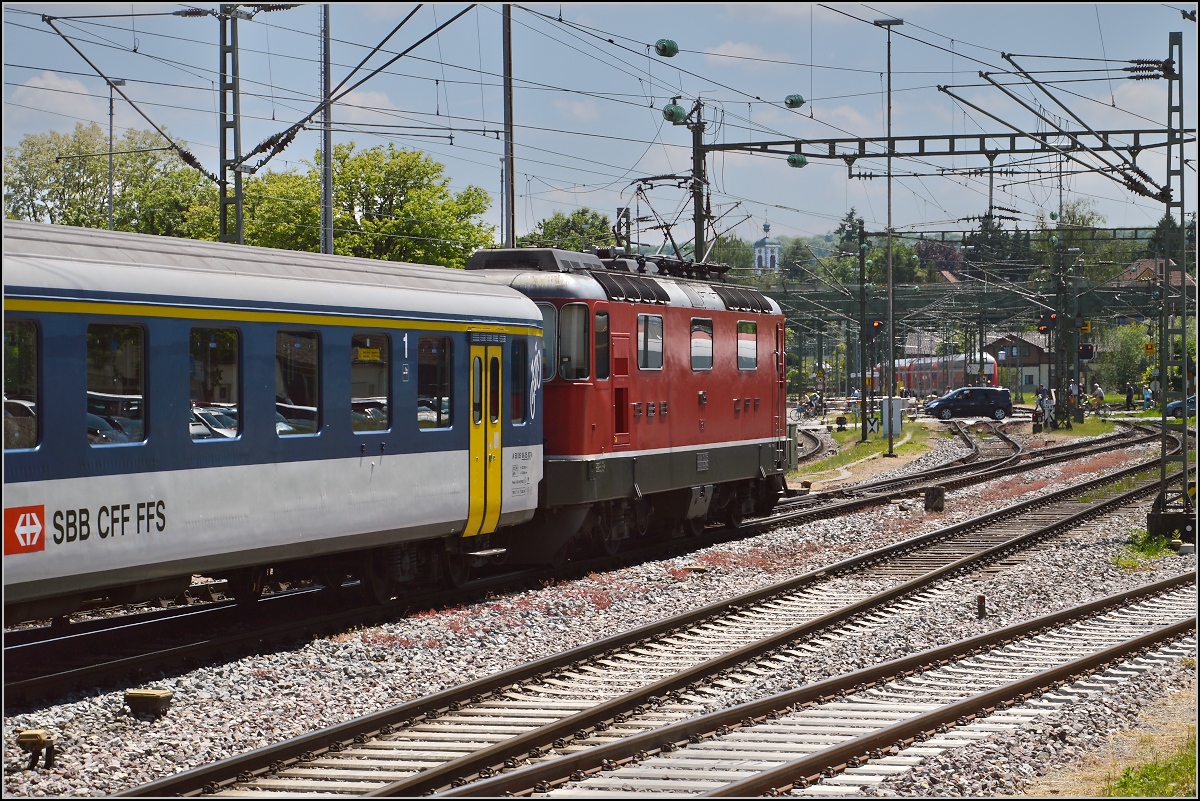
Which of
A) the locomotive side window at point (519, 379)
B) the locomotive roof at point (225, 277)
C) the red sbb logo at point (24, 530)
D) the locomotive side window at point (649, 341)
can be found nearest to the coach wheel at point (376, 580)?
the locomotive side window at point (519, 379)

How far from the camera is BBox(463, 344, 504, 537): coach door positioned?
15.1 m

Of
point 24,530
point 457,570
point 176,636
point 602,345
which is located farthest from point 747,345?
point 24,530

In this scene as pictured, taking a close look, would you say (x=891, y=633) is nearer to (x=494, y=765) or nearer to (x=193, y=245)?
(x=494, y=765)

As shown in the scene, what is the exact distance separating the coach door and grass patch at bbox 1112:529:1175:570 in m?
8.91

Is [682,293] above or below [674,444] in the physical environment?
above

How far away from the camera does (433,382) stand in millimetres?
14508

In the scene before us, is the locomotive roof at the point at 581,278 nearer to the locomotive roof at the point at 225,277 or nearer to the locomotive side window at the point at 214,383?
the locomotive roof at the point at 225,277

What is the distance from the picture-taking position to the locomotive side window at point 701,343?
2009 centimetres

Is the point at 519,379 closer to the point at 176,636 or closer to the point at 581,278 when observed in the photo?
the point at 581,278

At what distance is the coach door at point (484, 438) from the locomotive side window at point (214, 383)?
144 inches

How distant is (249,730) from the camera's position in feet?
→ 32.1

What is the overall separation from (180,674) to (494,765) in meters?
3.42

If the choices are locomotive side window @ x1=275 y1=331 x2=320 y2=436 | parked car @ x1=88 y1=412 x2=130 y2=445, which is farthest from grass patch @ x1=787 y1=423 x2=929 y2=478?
parked car @ x1=88 y1=412 x2=130 y2=445

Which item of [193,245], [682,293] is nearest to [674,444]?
[682,293]
